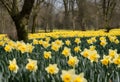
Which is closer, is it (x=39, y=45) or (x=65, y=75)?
(x=65, y=75)

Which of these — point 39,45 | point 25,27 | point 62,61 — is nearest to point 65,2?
point 25,27

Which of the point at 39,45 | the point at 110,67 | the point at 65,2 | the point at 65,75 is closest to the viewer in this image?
the point at 65,75

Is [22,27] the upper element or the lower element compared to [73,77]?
lower

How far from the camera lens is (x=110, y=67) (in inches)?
161

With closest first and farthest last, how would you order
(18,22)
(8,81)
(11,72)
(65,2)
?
(8,81), (11,72), (18,22), (65,2)

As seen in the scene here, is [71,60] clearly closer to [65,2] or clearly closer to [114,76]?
[114,76]

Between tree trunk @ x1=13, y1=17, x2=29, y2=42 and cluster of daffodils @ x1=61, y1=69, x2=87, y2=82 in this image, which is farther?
tree trunk @ x1=13, y1=17, x2=29, y2=42

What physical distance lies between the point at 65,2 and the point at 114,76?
122 feet

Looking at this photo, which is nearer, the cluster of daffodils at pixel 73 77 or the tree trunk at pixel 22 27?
the cluster of daffodils at pixel 73 77

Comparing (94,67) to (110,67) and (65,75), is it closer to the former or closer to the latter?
(110,67)

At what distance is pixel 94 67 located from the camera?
13.7 ft

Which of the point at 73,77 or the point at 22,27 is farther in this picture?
the point at 22,27

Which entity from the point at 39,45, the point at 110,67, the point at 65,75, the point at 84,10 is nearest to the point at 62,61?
the point at 110,67

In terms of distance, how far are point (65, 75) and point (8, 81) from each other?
0.84 m
